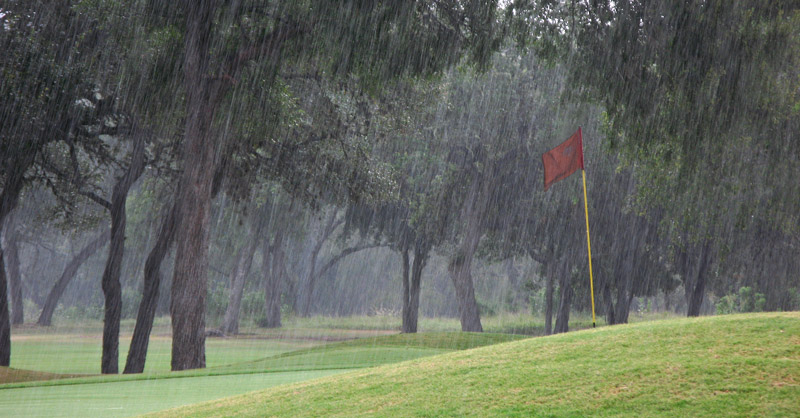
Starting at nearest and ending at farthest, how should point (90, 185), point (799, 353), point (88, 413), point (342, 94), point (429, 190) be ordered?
point (799, 353) < point (88, 413) < point (342, 94) < point (90, 185) < point (429, 190)

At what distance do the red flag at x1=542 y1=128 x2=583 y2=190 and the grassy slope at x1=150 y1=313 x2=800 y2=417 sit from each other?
5.91 metres

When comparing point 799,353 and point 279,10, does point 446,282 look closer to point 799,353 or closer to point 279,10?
point 279,10

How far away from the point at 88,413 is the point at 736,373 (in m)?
6.82

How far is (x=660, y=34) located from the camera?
562 inches

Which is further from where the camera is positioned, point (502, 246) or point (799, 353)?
point (502, 246)

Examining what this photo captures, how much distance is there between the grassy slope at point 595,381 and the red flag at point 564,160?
5.91 meters

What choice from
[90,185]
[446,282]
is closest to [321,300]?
[446,282]

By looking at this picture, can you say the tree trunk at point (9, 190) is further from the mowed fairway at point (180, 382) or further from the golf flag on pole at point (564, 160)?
the golf flag on pole at point (564, 160)

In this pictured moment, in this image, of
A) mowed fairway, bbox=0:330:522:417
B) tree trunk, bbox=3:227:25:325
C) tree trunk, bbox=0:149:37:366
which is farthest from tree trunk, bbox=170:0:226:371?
tree trunk, bbox=3:227:25:325

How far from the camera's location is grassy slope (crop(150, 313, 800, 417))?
17.7 feet

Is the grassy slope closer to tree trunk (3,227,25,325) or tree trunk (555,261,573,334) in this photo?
tree trunk (555,261,573,334)

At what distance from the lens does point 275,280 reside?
44625 mm

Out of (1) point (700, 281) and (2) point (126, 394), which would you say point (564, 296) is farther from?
(2) point (126, 394)

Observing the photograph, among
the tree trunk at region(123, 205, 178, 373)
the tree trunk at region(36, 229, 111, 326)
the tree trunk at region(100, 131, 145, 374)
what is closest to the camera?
the tree trunk at region(100, 131, 145, 374)
